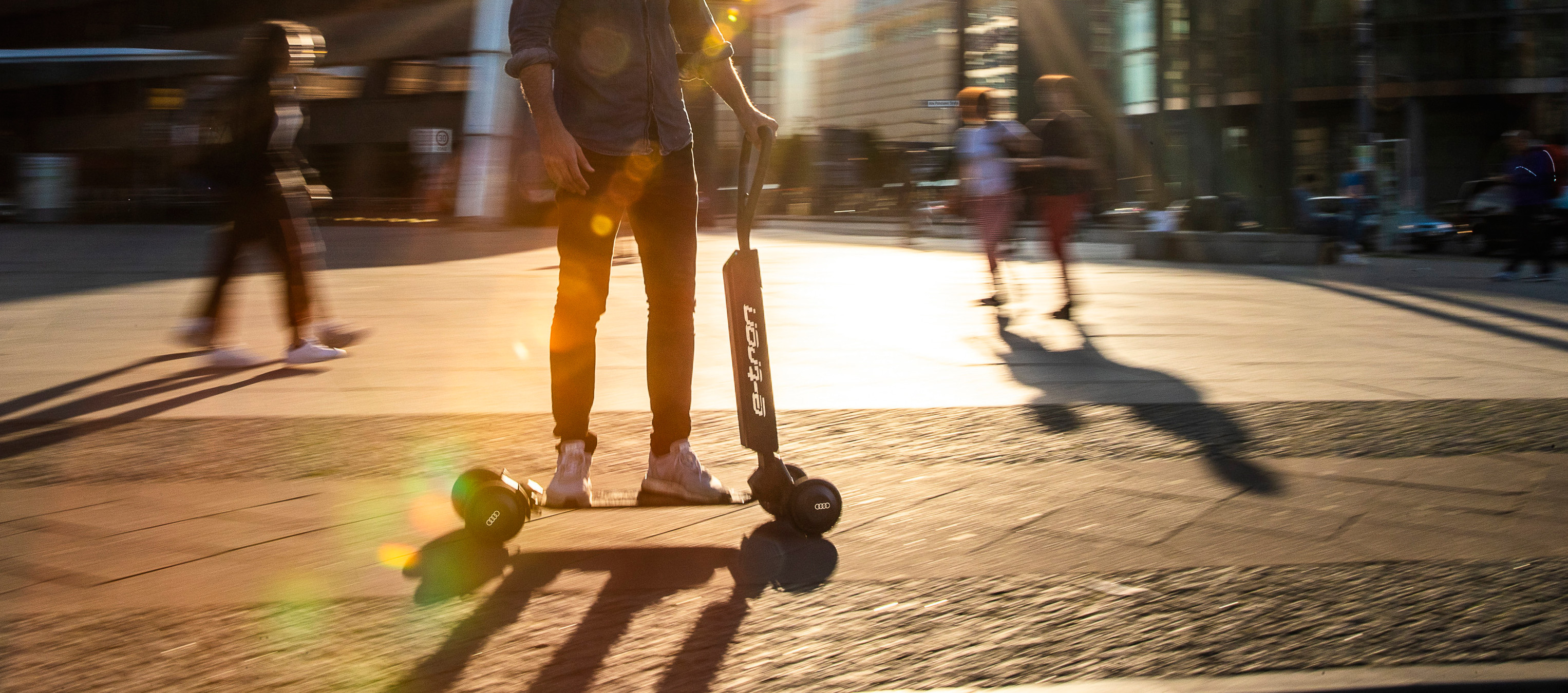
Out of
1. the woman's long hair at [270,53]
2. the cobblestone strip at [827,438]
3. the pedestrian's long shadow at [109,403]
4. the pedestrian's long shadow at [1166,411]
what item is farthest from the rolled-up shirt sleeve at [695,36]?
the woman's long hair at [270,53]

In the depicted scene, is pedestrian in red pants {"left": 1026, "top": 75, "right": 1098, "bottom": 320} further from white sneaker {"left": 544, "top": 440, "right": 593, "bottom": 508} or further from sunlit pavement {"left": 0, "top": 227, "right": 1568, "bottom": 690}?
white sneaker {"left": 544, "top": 440, "right": 593, "bottom": 508}

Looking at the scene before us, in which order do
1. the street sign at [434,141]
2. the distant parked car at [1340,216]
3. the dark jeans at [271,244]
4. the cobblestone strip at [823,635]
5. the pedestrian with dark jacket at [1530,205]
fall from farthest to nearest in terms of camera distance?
1. the street sign at [434,141]
2. the distant parked car at [1340,216]
3. the pedestrian with dark jacket at [1530,205]
4. the dark jeans at [271,244]
5. the cobblestone strip at [823,635]

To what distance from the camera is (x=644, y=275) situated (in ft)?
11.9

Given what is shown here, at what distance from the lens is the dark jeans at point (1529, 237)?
1337cm

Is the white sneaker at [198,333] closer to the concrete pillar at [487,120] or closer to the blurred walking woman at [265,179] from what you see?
the blurred walking woman at [265,179]

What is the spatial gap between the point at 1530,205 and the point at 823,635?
41.8 ft

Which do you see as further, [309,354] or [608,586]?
[309,354]

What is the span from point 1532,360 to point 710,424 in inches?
181

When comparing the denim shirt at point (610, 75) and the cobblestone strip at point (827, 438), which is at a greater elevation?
the denim shirt at point (610, 75)

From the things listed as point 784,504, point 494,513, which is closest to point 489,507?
point 494,513

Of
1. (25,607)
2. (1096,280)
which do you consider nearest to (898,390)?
(25,607)

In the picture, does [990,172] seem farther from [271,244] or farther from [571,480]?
[571,480]

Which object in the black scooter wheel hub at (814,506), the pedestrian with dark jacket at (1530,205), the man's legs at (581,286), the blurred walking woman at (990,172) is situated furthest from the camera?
the pedestrian with dark jacket at (1530,205)

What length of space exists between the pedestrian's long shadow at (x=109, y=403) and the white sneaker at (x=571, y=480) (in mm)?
2145
